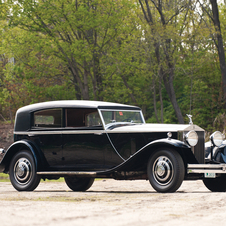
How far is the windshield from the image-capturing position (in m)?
8.92

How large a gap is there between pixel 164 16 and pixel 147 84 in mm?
6295

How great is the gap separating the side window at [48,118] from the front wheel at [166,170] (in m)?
2.54

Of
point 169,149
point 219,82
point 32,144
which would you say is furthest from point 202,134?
point 219,82

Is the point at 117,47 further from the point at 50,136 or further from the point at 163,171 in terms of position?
the point at 163,171

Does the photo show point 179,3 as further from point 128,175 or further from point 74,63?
point 128,175

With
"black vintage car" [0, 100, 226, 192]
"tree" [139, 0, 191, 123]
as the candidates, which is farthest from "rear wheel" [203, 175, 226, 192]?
"tree" [139, 0, 191, 123]

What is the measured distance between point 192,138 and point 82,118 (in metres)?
2.44

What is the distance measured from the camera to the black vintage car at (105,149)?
25.1 ft

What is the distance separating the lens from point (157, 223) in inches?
172

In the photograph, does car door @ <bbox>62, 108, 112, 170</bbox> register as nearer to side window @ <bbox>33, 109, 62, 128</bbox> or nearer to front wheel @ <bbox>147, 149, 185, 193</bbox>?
A: side window @ <bbox>33, 109, 62, 128</bbox>

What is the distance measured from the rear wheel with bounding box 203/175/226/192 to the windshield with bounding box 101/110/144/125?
2087 mm

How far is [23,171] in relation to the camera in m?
9.30

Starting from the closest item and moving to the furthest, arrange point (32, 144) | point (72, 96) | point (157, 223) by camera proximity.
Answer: point (157, 223), point (32, 144), point (72, 96)

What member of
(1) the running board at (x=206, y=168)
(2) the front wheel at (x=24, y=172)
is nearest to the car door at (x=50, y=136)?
(2) the front wheel at (x=24, y=172)
